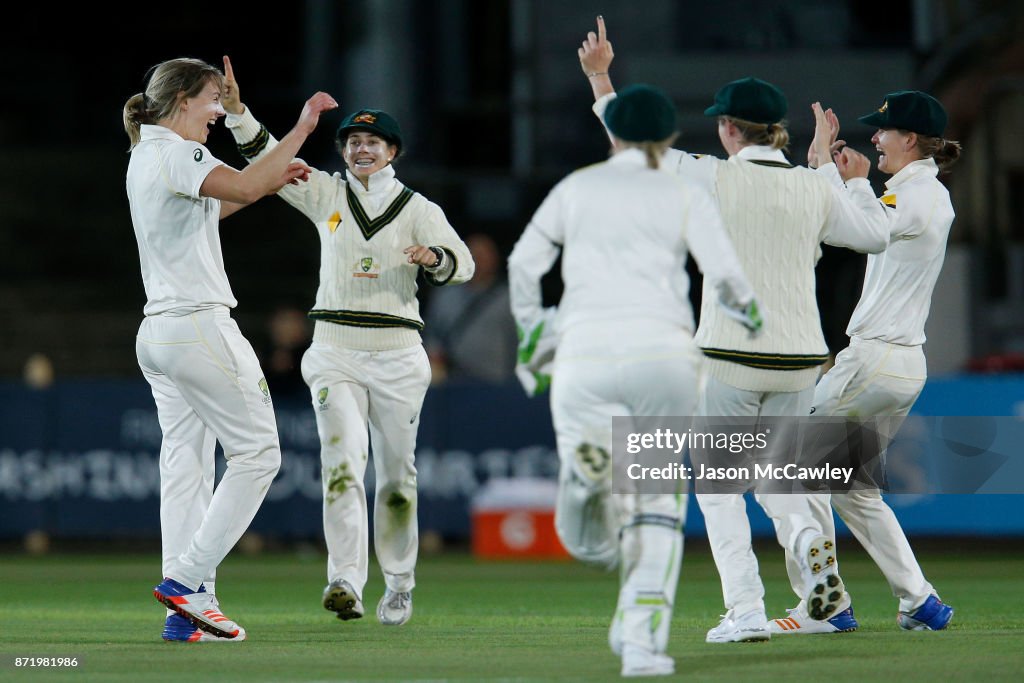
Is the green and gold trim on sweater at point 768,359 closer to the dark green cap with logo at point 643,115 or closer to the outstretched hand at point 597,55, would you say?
the dark green cap with logo at point 643,115

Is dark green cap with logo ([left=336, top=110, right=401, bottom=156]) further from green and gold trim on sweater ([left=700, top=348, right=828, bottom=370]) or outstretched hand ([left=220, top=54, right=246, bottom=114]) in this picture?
green and gold trim on sweater ([left=700, top=348, right=828, bottom=370])

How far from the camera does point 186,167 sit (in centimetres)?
721

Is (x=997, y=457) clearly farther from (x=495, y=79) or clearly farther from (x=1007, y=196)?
(x=495, y=79)

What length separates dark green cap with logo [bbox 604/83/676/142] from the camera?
6082 millimetres

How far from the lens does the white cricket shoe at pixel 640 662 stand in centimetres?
582

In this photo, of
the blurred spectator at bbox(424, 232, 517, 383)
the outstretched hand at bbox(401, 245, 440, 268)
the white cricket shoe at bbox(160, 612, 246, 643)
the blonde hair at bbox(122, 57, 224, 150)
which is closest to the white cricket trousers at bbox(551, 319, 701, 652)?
the outstretched hand at bbox(401, 245, 440, 268)

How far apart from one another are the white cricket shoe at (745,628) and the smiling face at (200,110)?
3017 millimetres

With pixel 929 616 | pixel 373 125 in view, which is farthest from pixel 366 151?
pixel 929 616

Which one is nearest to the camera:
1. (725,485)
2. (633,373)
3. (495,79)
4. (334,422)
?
(633,373)

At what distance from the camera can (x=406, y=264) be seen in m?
8.27

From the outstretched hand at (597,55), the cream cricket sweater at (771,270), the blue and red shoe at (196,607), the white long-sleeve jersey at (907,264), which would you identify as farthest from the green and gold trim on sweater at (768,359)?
the blue and red shoe at (196,607)

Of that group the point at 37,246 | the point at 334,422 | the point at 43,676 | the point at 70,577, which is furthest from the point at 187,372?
the point at 37,246

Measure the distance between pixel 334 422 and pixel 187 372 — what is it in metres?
1.05

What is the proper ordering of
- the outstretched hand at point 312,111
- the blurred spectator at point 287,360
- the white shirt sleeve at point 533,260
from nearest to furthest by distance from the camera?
the white shirt sleeve at point 533,260, the outstretched hand at point 312,111, the blurred spectator at point 287,360
